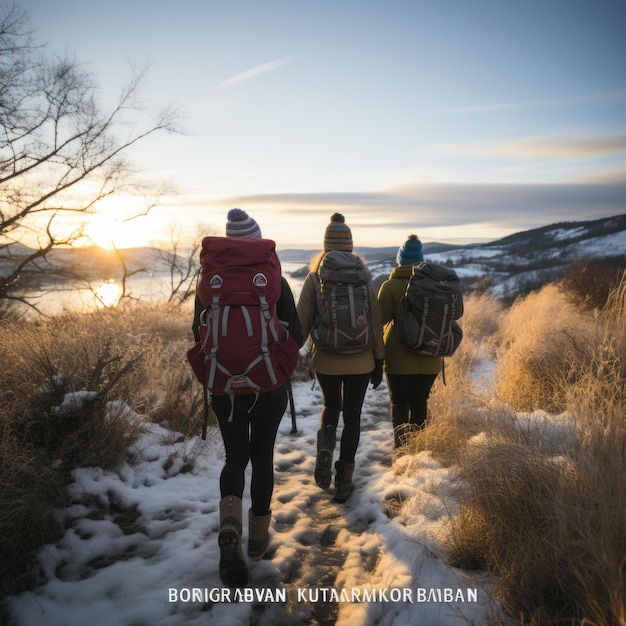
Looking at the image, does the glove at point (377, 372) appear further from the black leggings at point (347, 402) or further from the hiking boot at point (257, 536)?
the hiking boot at point (257, 536)

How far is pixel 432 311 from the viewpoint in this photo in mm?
3043

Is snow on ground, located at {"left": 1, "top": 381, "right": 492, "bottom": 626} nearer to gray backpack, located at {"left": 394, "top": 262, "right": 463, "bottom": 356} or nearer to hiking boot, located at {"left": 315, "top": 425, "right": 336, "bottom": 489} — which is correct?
hiking boot, located at {"left": 315, "top": 425, "right": 336, "bottom": 489}

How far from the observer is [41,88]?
10.1 metres

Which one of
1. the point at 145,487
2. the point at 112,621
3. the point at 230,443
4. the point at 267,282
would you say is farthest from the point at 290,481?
the point at 267,282

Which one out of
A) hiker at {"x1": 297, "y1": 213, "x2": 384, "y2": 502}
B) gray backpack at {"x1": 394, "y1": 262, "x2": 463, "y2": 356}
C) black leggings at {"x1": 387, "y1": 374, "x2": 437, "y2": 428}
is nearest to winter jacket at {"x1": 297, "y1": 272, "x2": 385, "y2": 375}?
hiker at {"x1": 297, "y1": 213, "x2": 384, "y2": 502}

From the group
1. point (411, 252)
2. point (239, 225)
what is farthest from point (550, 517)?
point (411, 252)

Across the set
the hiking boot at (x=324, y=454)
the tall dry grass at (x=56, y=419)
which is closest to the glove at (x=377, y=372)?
the hiking boot at (x=324, y=454)

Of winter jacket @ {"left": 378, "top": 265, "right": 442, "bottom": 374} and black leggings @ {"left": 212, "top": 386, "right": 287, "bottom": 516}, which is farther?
winter jacket @ {"left": 378, "top": 265, "right": 442, "bottom": 374}

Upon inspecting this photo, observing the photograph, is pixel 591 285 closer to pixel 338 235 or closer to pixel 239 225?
pixel 338 235

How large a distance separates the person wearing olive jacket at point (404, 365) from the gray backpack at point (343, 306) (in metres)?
0.53

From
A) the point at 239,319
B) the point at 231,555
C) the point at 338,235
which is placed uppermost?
the point at 338,235

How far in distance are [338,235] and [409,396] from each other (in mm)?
1631

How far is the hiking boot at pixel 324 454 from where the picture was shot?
310 cm

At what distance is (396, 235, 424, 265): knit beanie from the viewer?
345 cm
